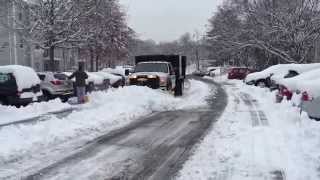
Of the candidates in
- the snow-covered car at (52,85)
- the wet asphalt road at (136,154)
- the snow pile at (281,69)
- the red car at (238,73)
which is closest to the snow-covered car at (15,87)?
the snow-covered car at (52,85)

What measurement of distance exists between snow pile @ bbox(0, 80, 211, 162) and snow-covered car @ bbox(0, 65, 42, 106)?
2.36m

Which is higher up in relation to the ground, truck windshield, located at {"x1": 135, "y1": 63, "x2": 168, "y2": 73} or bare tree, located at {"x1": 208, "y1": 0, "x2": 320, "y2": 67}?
bare tree, located at {"x1": 208, "y1": 0, "x2": 320, "y2": 67}

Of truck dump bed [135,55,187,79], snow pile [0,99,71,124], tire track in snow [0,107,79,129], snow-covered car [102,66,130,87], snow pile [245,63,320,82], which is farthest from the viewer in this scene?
snow-covered car [102,66,130,87]

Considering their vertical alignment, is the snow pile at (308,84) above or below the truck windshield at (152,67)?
below

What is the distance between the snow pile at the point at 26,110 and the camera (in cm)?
1582

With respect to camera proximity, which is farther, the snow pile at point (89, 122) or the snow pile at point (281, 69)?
the snow pile at point (281, 69)

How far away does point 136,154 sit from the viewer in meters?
9.39

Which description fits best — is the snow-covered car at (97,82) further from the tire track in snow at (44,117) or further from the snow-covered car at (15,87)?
the tire track in snow at (44,117)

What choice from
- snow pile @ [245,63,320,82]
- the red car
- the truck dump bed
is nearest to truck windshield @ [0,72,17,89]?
snow pile @ [245,63,320,82]

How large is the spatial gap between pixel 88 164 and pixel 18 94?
10.1m

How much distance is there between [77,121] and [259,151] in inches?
233

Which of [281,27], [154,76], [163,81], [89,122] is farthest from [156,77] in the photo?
[281,27]

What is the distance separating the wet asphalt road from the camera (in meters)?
7.66

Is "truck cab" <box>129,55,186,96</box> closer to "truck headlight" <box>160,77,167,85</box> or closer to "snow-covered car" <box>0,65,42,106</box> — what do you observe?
"truck headlight" <box>160,77,167,85</box>
